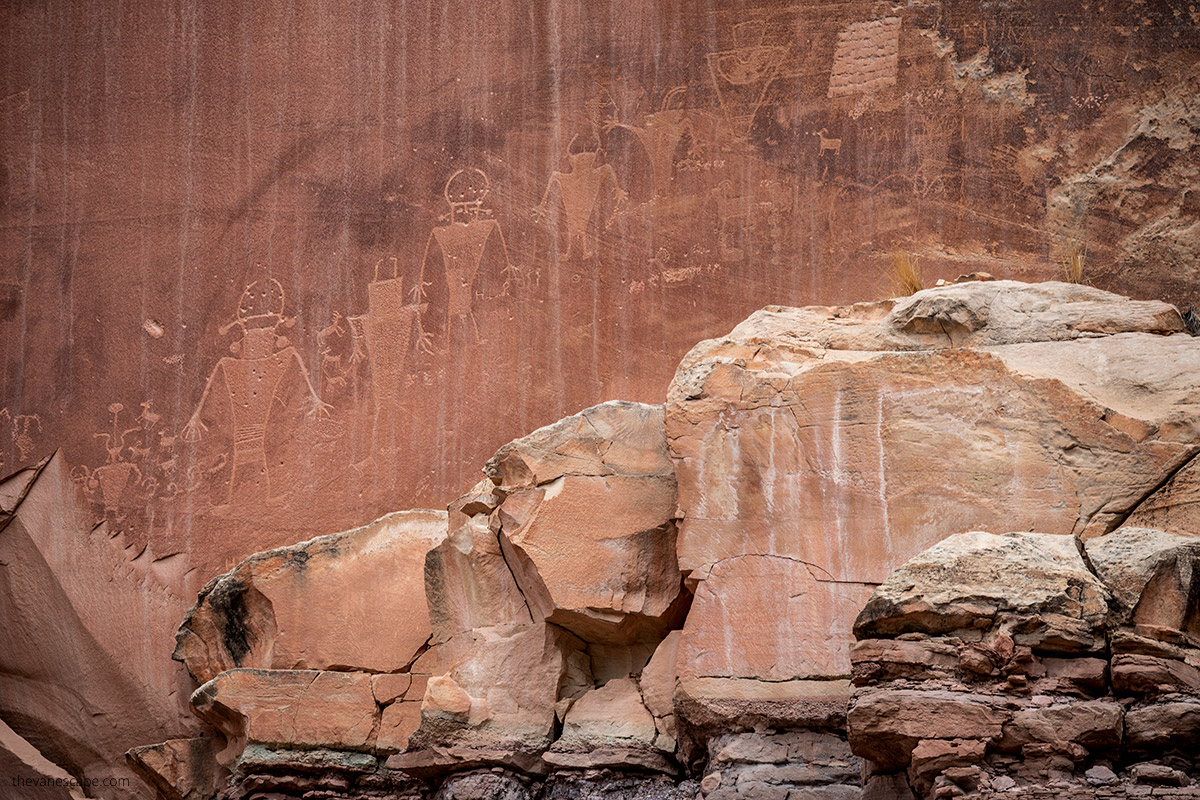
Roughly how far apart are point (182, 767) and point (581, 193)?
4834 mm

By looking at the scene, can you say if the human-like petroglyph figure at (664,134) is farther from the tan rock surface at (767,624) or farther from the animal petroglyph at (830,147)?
the tan rock surface at (767,624)

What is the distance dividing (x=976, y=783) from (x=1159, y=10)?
6.84m

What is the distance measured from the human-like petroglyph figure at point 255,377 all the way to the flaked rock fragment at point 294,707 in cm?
239

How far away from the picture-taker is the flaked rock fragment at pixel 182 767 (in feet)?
28.4

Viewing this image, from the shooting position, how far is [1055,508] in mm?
6254

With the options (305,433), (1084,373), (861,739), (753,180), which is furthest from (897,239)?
(861,739)

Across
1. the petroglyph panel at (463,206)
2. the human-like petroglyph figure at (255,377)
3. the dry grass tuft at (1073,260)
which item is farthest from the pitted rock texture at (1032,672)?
the human-like petroglyph figure at (255,377)

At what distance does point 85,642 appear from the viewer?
33.0 ft

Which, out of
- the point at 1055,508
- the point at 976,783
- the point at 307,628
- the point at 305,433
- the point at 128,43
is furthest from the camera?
the point at 128,43

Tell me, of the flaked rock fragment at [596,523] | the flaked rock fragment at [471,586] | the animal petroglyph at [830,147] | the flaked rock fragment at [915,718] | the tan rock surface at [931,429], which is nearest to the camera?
the flaked rock fragment at [915,718]

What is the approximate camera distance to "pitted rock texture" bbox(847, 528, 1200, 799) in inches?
191

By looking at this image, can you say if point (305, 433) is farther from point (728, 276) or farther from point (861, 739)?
point (861, 739)

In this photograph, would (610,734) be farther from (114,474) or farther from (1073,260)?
(114,474)

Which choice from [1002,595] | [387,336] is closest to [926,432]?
[1002,595]
